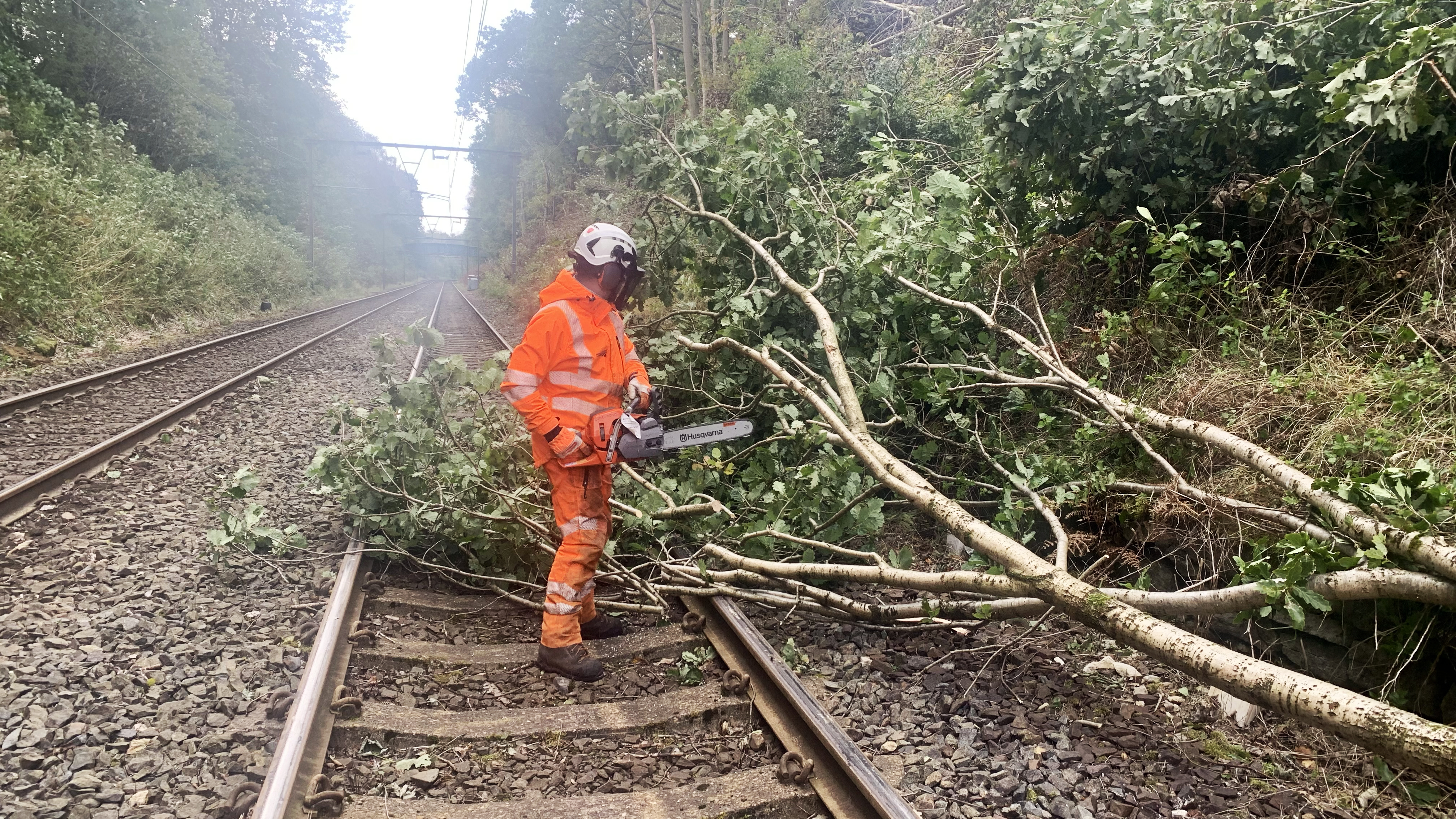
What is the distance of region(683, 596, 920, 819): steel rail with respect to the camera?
8.32 ft

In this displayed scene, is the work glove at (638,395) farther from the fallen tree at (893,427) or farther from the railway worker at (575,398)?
the fallen tree at (893,427)

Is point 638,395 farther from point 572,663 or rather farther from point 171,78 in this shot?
point 171,78

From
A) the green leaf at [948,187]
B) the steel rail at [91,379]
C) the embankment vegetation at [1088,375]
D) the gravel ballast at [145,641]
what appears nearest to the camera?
the gravel ballast at [145,641]

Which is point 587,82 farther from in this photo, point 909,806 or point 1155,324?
point 909,806

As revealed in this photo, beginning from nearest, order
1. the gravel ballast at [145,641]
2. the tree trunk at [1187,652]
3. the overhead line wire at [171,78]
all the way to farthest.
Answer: the tree trunk at [1187,652]
the gravel ballast at [145,641]
the overhead line wire at [171,78]

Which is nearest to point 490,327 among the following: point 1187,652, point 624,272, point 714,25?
point 714,25

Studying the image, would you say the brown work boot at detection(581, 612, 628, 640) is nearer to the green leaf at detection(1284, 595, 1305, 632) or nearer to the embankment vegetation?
the embankment vegetation

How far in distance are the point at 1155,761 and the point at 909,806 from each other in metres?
1.15

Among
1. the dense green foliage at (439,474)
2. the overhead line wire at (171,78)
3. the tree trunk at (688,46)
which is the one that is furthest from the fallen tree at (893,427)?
the overhead line wire at (171,78)

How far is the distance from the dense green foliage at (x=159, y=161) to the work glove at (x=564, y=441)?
471 inches

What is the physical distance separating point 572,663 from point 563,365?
1.37m

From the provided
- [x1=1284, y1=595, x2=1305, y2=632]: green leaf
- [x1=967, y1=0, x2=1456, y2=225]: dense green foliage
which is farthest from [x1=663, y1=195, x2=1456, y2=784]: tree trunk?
[x1=967, y1=0, x2=1456, y2=225]: dense green foliage

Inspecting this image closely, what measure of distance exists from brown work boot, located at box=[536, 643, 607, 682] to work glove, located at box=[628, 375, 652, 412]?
3.82 feet

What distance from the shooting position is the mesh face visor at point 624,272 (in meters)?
3.86
